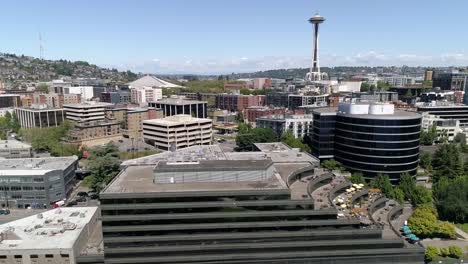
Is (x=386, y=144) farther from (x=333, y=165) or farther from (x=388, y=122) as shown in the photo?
(x=333, y=165)

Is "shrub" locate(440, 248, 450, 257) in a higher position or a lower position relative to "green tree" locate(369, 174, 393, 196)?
lower

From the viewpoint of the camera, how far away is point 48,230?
262 ft

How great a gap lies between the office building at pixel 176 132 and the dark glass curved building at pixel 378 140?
254ft

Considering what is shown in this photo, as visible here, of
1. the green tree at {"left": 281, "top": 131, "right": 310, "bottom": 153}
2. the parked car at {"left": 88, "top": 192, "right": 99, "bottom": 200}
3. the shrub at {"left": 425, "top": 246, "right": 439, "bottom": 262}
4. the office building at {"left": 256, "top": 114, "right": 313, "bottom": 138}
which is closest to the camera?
the shrub at {"left": 425, "top": 246, "right": 439, "bottom": 262}

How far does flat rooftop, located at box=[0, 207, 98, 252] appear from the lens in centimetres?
7356

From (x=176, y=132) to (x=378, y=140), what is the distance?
95.0 meters

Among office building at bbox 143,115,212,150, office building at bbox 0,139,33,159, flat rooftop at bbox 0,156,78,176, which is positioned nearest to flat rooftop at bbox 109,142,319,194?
flat rooftop at bbox 0,156,78,176

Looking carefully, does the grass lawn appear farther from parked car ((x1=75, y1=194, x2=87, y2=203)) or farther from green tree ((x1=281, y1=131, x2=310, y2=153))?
parked car ((x1=75, y1=194, x2=87, y2=203))

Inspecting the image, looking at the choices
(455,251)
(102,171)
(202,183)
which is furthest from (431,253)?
(102,171)

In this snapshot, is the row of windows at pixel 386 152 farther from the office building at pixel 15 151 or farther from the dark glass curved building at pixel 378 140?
the office building at pixel 15 151

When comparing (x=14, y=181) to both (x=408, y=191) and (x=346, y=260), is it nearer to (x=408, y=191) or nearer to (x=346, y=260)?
(x=346, y=260)

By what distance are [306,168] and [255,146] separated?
3998 cm

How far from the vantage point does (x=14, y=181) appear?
111m

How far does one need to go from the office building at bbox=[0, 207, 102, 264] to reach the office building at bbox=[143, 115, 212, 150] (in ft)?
279
